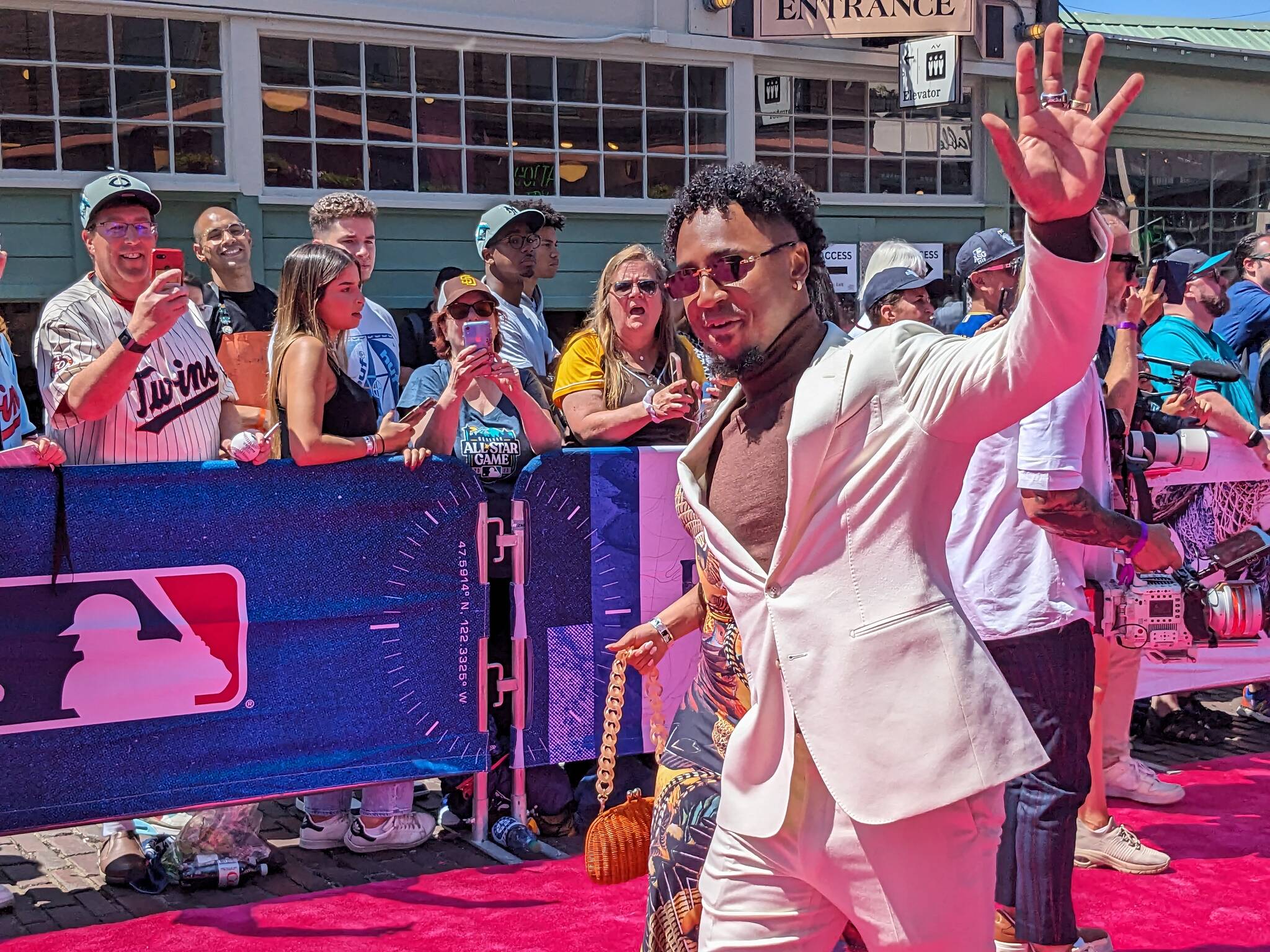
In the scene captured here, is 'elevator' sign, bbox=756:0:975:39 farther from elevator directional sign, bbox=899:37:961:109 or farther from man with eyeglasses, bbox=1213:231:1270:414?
man with eyeglasses, bbox=1213:231:1270:414

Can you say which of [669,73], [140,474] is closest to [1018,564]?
[140,474]

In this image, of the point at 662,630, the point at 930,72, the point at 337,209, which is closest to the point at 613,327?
the point at 337,209

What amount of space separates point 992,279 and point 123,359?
3107mm

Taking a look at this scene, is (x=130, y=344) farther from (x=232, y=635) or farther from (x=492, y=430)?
(x=492, y=430)

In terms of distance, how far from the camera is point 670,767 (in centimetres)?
314

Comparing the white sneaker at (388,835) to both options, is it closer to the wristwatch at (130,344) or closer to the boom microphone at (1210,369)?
the wristwatch at (130,344)

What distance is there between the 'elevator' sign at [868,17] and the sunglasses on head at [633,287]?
27.4 ft

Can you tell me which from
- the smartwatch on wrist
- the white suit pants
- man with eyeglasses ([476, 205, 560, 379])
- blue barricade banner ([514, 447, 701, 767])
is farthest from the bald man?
the white suit pants

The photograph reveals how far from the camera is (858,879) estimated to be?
2582 mm

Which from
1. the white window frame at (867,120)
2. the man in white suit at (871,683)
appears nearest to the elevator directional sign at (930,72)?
the white window frame at (867,120)

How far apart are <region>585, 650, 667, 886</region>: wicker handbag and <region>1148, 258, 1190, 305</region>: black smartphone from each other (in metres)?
3.87

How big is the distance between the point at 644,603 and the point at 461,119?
7557 millimetres

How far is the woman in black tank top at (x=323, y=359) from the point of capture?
207 inches

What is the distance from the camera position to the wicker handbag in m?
3.56
